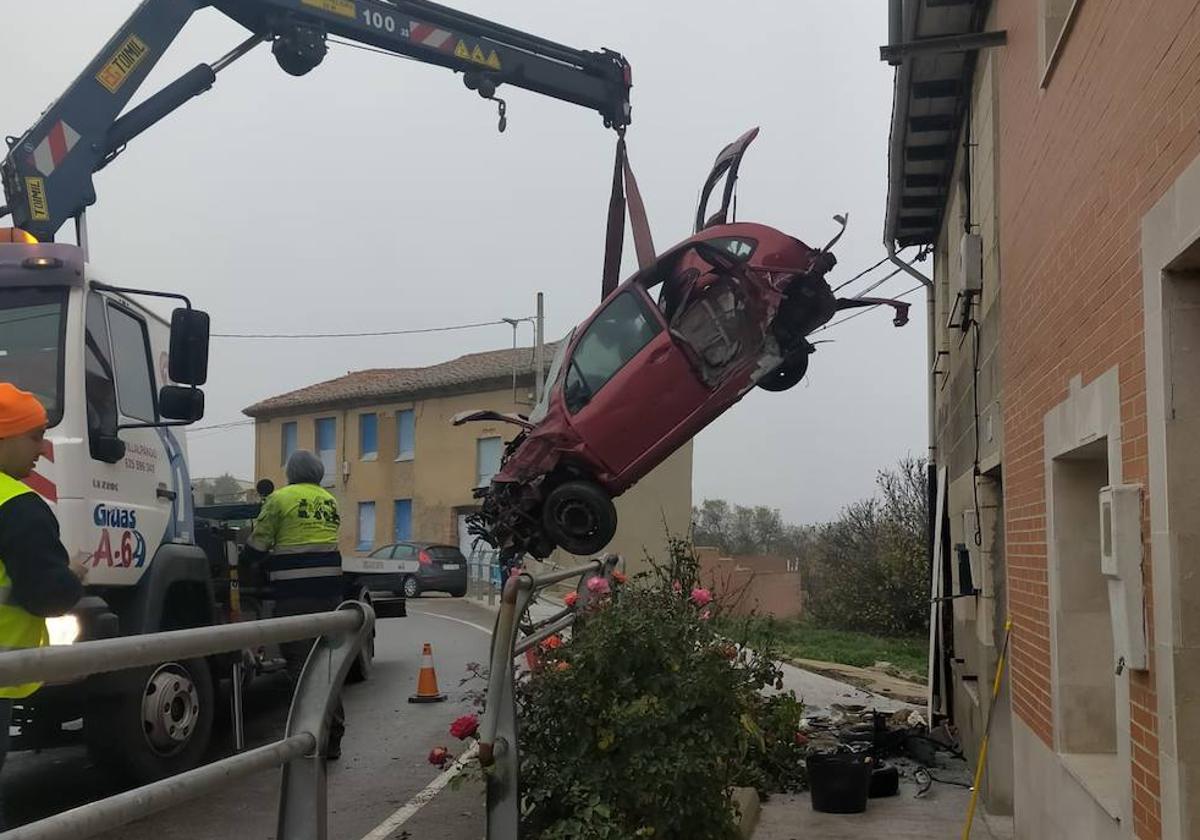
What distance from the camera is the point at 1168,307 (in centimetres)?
313

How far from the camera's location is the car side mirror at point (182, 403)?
20.8 feet

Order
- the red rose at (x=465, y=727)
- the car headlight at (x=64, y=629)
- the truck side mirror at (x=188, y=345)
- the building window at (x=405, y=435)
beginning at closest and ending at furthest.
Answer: the red rose at (x=465, y=727)
the car headlight at (x=64, y=629)
the truck side mirror at (x=188, y=345)
the building window at (x=405, y=435)

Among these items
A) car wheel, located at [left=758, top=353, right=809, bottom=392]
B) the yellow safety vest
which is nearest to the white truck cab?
the yellow safety vest

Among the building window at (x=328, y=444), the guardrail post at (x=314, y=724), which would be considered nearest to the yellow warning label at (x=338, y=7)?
the guardrail post at (x=314, y=724)

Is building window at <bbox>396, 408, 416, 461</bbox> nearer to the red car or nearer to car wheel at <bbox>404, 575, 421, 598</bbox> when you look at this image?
car wheel at <bbox>404, 575, 421, 598</bbox>

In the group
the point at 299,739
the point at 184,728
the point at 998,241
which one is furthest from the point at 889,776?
the point at 299,739

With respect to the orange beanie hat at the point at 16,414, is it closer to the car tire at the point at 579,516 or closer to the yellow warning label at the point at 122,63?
the yellow warning label at the point at 122,63

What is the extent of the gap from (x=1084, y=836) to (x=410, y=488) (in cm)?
3476

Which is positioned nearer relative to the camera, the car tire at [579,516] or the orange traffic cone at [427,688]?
the orange traffic cone at [427,688]

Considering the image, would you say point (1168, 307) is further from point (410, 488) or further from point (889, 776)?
point (410, 488)

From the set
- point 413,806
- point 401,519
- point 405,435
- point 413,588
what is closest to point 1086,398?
point 413,806

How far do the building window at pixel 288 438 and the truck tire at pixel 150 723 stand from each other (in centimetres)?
3691

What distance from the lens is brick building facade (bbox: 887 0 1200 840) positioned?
3.06m

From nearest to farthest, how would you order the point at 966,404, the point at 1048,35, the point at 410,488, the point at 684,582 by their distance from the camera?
the point at 1048,35
the point at 684,582
the point at 966,404
the point at 410,488
